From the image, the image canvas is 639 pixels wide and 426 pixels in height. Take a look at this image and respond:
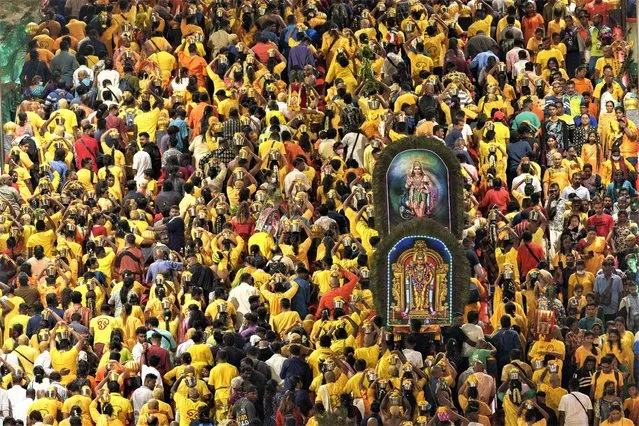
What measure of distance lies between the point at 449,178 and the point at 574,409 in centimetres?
526

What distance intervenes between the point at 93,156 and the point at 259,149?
11.1ft

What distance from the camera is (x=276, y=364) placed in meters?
54.2

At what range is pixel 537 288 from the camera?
182 feet

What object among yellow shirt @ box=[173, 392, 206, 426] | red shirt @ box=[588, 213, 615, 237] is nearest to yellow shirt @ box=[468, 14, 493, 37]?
red shirt @ box=[588, 213, 615, 237]

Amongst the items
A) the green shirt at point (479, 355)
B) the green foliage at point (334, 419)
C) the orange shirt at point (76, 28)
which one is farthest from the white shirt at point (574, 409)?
the orange shirt at point (76, 28)

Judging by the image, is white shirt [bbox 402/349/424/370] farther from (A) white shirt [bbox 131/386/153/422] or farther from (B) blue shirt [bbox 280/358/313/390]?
(A) white shirt [bbox 131/386/153/422]

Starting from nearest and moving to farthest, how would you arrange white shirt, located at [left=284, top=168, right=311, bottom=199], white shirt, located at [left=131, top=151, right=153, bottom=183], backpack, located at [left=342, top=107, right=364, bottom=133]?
white shirt, located at [left=284, top=168, right=311, bottom=199] < white shirt, located at [left=131, top=151, right=153, bottom=183] < backpack, located at [left=342, top=107, right=364, bottom=133]

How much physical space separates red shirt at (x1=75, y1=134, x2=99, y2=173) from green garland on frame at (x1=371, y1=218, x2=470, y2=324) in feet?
28.9

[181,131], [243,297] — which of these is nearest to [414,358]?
[243,297]

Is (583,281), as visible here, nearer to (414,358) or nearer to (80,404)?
(414,358)

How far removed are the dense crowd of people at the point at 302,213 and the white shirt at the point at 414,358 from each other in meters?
0.06

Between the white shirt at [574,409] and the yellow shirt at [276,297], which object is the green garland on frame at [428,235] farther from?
the white shirt at [574,409]

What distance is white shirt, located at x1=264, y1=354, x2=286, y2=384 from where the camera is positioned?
54031 mm

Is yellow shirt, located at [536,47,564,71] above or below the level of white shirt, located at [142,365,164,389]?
above
